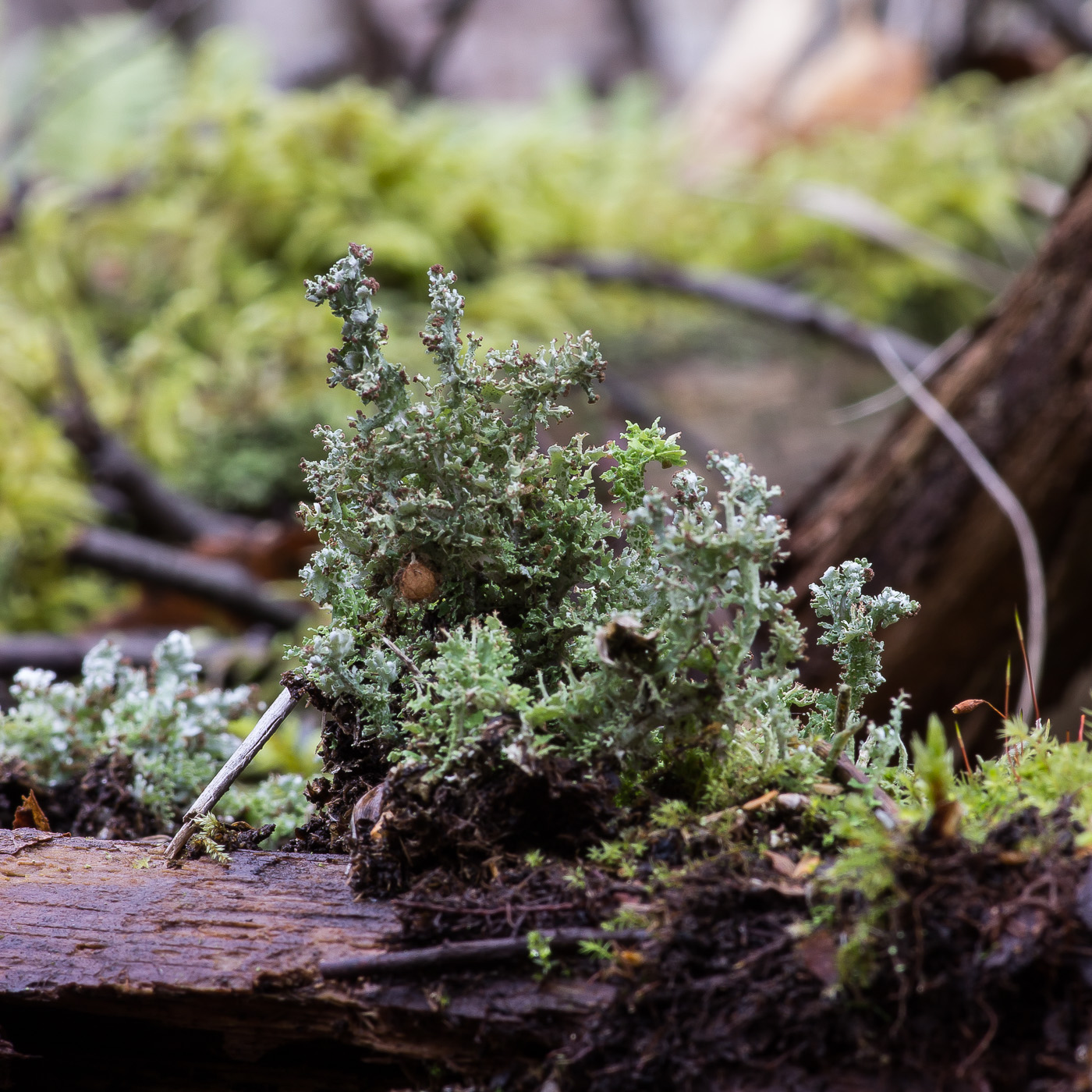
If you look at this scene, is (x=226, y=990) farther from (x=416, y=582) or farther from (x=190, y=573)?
(x=190, y=573)

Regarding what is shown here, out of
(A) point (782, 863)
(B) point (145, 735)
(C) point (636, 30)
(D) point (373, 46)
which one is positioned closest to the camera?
(A) point (782, 863)

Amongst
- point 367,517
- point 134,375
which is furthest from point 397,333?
point 367,517

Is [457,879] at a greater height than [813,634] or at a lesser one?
lesser

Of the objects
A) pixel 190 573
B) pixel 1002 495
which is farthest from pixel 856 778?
pixel 190 573

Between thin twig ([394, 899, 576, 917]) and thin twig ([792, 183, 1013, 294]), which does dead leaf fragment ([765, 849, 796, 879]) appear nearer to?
→ thin twig ([394, 899, 576, 917])

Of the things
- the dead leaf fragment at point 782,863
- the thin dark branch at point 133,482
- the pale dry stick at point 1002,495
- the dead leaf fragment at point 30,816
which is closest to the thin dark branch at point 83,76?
the thin dark branch at point 133,482

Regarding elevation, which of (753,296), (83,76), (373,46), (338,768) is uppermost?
(373,46)

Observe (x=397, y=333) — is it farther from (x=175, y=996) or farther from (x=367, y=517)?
(x=175, y=996)
